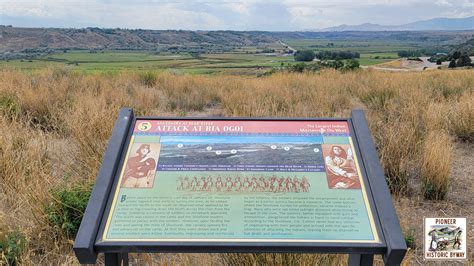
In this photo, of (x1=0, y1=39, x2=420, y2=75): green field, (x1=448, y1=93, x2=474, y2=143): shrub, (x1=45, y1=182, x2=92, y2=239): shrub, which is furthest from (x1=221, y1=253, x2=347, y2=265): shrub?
(x1=0, y1=39, x2=420, y2=75): green field

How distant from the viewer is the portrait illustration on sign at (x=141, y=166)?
2.10 metres

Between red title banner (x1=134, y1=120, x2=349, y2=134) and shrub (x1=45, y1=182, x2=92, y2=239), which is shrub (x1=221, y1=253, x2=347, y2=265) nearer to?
red title banner (x1=134, y1=120, x2=349, y2=134)

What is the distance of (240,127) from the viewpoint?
241 centimetres

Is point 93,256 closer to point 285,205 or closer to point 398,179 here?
point 285,205

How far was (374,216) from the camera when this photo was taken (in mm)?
1948

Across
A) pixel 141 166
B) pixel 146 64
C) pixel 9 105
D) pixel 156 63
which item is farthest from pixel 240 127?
pixel 156 63

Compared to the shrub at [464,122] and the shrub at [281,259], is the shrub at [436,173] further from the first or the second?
the shrub at [464,122]

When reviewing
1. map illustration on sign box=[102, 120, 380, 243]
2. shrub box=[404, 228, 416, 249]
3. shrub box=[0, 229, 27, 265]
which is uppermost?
map illustration on sign box=[102, 120, 380, 243]

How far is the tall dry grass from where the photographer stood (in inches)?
123

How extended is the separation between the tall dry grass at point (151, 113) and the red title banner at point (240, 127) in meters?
0.79

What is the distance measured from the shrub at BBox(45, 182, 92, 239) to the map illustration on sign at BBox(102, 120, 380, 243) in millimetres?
1118

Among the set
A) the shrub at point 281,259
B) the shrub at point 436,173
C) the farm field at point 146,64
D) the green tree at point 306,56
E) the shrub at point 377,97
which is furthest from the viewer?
the green tree at point 306,56

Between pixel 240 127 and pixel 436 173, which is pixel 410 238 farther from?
pixel 240 127

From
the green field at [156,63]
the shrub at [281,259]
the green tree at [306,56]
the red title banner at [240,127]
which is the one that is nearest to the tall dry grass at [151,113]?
the shrub at [281,259]
